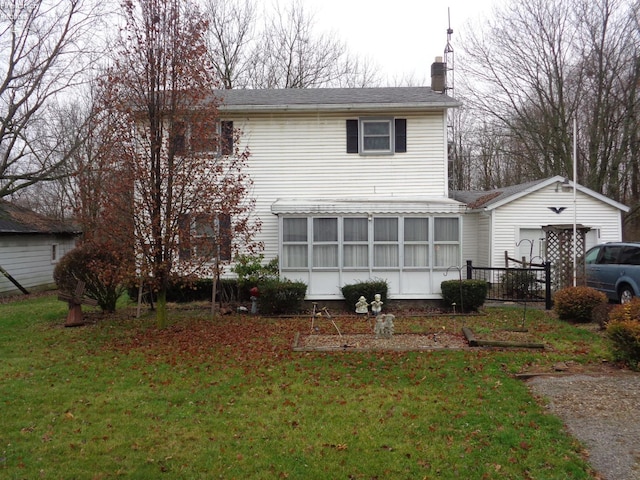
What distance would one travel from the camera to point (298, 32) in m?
31.3

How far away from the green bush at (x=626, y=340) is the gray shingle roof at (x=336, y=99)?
360 inches

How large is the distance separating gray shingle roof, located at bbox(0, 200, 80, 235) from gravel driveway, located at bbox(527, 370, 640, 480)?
20.7 m

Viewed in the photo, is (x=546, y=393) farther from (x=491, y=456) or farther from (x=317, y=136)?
(x=317, y=136)

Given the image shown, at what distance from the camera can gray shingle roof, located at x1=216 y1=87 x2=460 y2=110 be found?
14.7 m

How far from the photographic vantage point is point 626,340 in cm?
718

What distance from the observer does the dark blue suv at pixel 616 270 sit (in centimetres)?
1216

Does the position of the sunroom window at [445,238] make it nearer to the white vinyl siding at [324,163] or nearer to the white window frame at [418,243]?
the white window frame at [418,243]

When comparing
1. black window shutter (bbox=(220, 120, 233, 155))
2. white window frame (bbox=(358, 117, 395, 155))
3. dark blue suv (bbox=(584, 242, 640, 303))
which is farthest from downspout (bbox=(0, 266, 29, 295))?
dark blue suv (bbox=(584, 242, 640, 303))

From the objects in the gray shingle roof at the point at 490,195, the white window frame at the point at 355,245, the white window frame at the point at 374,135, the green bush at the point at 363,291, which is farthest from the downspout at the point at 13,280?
the gray shingle roof at the point at 490,195

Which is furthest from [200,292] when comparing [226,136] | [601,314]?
[601,314]

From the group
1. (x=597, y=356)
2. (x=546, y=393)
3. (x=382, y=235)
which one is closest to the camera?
(x=546, y=393)

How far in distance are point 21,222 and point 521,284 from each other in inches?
799

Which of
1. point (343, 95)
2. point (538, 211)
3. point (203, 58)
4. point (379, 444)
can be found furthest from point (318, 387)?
point (538, 211)

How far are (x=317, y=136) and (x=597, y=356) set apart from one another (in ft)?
32.5
